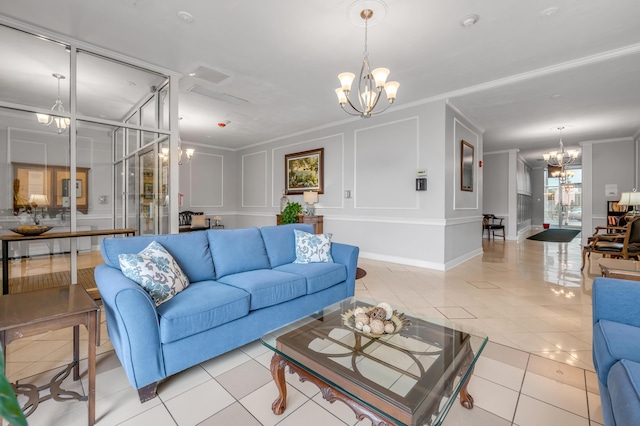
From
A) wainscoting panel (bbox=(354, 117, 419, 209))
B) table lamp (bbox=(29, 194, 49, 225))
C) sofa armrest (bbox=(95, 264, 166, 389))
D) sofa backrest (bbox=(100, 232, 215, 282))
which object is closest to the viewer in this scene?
sofa armrest (bbox=(95, 264, 166, 389))

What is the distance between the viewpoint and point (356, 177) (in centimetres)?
590

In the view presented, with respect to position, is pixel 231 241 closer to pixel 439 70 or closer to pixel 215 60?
pixel 215 60

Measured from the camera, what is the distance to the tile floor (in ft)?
5.04

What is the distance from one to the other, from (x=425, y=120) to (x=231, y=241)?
3.86 m

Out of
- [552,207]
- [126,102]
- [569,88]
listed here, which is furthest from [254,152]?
[552,207]

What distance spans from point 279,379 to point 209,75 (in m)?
3.92

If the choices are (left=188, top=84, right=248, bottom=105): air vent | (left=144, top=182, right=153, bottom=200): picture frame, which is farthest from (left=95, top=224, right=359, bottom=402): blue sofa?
(left=188, top=84, right=248, bottom=105): air vent

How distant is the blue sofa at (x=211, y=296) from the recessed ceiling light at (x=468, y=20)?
245 cm

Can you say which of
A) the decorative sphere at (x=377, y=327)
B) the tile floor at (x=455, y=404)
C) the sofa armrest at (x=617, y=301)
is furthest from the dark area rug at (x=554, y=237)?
the decorative sphere at (x=377, y=327)

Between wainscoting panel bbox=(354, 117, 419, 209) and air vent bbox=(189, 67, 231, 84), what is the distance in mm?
2775

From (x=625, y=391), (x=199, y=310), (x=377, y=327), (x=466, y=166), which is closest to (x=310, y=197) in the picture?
(x=466, y=166)

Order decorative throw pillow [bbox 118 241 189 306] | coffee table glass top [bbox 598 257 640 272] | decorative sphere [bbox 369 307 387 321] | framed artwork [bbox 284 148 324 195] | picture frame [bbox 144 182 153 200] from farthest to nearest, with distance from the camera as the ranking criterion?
framed artwork [bbox 284 148 324 195] < picture frame [bbox 144 182 153 200] < coffee table glass top [bbox 598 257 640 272] < decorative throw pillow [bbox 118 241 189 306] < decorative sphere [bbox 369 307 387 321]

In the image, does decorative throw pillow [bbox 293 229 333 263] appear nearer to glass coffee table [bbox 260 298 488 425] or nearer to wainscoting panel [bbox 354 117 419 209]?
glass coffee table [bbox 260 298 488 425]

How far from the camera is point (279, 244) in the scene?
9.80ft
